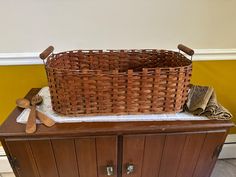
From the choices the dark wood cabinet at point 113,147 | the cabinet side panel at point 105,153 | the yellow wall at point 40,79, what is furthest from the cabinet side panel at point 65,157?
the yellow wall at point 40,79

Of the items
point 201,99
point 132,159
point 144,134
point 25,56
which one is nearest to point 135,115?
point 144,134

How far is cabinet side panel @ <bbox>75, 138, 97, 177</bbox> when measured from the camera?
761 millimetres

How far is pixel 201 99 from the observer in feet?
2.81

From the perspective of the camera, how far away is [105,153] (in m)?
0.79

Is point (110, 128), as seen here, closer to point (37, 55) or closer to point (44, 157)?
point (44, 157)

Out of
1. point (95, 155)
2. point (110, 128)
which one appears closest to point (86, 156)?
point (95, 155)

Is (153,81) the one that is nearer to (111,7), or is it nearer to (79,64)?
(79,64)

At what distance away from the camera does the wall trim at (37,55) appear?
104cm

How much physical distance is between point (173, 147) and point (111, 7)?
2.46 feet

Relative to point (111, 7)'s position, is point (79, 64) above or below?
below

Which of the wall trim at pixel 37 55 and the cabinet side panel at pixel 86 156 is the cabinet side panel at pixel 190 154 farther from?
the wall trim at pixel 37 55

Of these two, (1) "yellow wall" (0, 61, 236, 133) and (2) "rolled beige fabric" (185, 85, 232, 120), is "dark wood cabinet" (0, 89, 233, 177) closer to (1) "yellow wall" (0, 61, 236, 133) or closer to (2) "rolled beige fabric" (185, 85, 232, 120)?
(2) "rolled beige fabric" (185, 85, 232, 120)

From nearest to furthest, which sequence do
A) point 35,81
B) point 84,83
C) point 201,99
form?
1. point 84,83
2. point 201,99
3. point 35,81

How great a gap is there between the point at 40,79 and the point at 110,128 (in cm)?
61
